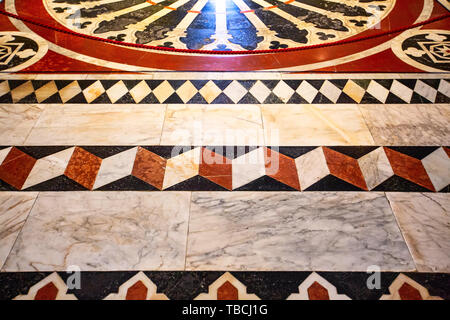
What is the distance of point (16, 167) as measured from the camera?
2.04 m

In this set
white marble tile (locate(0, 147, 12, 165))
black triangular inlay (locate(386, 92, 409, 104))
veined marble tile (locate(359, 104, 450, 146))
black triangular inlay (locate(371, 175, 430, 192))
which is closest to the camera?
black triangular inlay (locate(371, 175, 430, 192))

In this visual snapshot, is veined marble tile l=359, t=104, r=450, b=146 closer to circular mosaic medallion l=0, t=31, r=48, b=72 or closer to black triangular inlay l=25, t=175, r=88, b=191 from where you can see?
black triangular inlay l=25, t=175, r=88, b=191

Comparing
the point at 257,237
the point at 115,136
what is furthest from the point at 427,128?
the point at 115,136

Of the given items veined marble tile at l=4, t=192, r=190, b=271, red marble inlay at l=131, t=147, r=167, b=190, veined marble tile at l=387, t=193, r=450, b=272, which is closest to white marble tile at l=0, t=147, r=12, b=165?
veined marble tile at l=4, t=192, r=190, b=271

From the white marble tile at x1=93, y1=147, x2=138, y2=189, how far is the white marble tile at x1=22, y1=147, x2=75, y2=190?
0.84ft

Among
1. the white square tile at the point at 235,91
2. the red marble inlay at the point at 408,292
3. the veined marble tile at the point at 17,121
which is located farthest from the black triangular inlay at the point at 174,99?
the red marble inlay at the point at 408,292

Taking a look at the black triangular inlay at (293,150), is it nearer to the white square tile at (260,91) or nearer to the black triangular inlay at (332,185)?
the black triangular inlay at (332,185)

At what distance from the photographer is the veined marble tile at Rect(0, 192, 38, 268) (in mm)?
1630

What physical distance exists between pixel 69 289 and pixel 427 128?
8.20 feet

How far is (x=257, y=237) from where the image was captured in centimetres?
167

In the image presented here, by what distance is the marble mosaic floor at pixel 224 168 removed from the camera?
1527mm

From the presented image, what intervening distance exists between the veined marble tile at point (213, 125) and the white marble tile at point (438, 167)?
3.56ft
